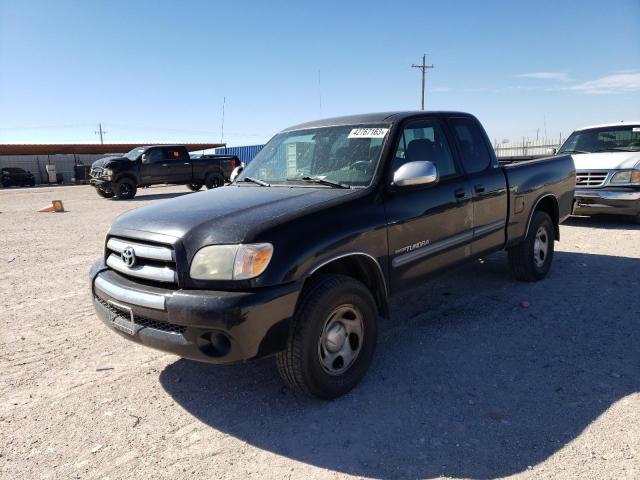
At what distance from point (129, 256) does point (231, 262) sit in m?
0.82

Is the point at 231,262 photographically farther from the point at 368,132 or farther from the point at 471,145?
the point at 471,145

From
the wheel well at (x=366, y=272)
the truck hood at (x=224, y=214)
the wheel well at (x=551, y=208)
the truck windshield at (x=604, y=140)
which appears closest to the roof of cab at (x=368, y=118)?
the truck hood at (x=224, y=214)

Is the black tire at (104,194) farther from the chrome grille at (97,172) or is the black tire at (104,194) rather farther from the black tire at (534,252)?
the black tire at (534,252)

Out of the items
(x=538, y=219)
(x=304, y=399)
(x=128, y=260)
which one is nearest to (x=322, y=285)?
(x=304, y=399)

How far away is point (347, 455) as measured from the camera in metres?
2.62

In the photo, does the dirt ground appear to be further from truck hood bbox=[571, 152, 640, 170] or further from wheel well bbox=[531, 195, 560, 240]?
truck hood bbox=[571, 152, 640, 170]

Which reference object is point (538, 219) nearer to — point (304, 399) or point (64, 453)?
point (304, 399)

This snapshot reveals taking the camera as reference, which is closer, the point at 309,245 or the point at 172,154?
the point at 309,245

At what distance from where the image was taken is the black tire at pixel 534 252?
5363 mm

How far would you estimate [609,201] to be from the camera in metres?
8.66

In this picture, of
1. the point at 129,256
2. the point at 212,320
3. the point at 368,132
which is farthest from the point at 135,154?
the point at 212,320

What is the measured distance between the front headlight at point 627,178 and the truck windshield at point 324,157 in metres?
6.70

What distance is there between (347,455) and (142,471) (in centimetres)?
107

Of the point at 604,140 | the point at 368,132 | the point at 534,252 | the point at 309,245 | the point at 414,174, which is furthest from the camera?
the point at 604,140
